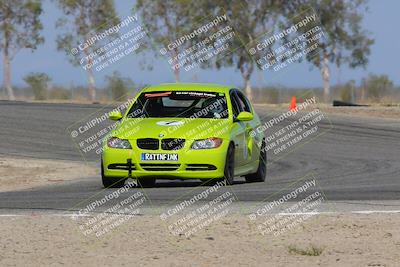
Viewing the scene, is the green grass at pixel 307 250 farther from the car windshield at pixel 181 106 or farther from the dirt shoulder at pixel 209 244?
the car windshield at pixel 181 106

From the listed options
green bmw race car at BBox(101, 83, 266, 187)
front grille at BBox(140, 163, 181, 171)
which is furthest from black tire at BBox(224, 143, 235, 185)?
front grille at BBox(140, 163, 181, 171)

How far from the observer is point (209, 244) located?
10594 mm

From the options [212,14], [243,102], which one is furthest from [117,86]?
[243,102]

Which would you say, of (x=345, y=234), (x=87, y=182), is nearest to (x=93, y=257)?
(x=345, y=234)

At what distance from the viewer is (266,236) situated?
1115 cm

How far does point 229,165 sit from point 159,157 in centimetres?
118

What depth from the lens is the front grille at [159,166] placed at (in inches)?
651

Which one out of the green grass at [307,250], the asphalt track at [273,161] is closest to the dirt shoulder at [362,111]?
the asphalt track at [273,161]

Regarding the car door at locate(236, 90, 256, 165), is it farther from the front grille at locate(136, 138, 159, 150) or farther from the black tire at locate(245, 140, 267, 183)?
the front grille at locate(136, 138, 159, 150)

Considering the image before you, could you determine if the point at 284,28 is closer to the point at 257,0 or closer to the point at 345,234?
the point at 257,0

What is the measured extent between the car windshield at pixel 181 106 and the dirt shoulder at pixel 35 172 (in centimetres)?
324

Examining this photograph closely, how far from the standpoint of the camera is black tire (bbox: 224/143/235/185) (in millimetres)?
16828

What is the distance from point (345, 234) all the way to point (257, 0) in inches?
3002

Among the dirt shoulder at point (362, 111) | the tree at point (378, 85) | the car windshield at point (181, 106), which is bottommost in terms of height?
the tree at point (378, 85)
